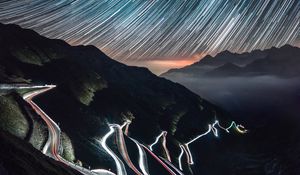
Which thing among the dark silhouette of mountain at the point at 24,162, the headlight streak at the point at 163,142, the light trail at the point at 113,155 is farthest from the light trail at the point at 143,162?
the headlight streak at the point at 163,142

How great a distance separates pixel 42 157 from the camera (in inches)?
2250

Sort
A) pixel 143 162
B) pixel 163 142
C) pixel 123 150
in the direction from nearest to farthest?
pixel 143 162 < pixel 123 150 < pixel 163 142

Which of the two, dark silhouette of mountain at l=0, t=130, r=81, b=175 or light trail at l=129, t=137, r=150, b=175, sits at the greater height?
dark silhouette of mountain at l=0, t=130, r=81, b=175

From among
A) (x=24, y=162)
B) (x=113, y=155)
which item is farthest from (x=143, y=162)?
(x=24, y=162)

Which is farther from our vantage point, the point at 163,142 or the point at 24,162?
the point at 163,142

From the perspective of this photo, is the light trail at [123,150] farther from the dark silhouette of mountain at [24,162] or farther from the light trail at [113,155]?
the dark silhouette of mountain at [24,162]

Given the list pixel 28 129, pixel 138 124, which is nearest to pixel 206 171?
pixel 138 124

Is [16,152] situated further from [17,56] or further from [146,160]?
[17,56]

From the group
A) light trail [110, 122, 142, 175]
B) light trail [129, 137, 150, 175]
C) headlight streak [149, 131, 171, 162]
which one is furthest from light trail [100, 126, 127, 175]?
headlight streak [149, 131, 171, 162]

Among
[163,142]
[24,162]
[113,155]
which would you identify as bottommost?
[163,142]

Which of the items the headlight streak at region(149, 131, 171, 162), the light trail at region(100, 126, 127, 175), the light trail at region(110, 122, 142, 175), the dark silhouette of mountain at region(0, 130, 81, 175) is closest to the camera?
the dark silhouette of mountain at region(0, 130, 81, 175)

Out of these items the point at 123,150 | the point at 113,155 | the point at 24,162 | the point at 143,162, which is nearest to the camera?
the point at 24,162

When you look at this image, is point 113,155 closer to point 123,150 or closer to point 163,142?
point 123,150

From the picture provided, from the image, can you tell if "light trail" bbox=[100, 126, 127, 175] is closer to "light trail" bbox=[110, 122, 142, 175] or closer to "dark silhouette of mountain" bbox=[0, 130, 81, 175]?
"light trail" bbox=[110, 122, 142, 175]
